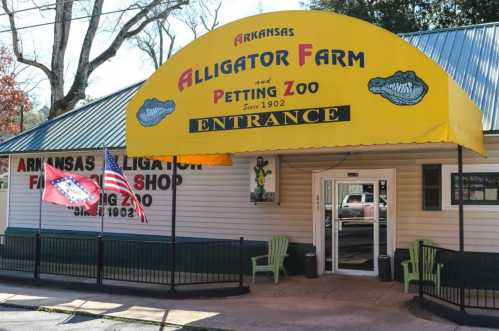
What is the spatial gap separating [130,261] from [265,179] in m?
4.01

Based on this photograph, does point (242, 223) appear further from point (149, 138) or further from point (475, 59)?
point (475, 59)

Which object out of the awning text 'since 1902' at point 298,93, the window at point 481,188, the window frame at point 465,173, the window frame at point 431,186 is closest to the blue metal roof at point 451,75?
the window frame at point 465,173

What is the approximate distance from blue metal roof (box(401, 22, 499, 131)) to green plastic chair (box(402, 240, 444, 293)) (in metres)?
2.40

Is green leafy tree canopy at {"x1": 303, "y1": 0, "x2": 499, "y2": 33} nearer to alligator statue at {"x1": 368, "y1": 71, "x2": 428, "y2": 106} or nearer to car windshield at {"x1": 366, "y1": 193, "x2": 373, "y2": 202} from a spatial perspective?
car windshield at {"x1": 366, "y1": 193, "x2": 373, "y2": 202}

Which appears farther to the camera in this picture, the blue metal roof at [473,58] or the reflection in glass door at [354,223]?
the reflection in glass door at [354,223]

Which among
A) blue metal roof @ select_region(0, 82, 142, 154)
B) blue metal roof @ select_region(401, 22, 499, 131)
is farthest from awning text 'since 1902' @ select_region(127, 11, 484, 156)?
blue metal roof @ select_region(0, 82, 142, 154)

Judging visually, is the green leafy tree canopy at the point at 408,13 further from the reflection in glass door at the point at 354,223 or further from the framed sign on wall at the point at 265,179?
the reflection in glass door at the point at 354,223

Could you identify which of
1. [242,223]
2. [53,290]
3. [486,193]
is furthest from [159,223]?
[486,193]

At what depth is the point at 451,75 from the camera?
11.9m

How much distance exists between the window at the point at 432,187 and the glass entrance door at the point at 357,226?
101 cm

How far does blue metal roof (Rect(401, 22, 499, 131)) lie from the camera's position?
35.3 feet

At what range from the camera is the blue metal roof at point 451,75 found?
11273 millimetres

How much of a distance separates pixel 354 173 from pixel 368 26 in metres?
4.57

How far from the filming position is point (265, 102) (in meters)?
8.77
